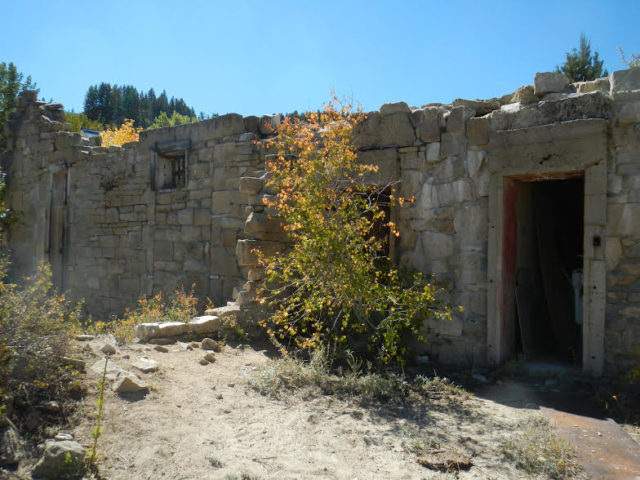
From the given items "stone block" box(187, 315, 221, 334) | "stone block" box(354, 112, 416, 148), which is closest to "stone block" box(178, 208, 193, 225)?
"stone block" box(187, 315, 221, 334)

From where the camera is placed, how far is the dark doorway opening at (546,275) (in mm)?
5152

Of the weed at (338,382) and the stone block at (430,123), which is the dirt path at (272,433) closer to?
the weed at (338,382)

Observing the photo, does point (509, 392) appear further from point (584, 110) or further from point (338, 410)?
point (584, 110)

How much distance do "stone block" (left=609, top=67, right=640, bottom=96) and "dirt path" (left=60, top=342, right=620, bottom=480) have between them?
2.82m

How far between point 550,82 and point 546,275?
2210mm

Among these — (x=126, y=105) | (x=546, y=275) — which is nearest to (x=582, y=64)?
(x=546, y=275)

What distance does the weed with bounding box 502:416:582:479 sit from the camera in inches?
114

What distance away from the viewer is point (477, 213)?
191 inches

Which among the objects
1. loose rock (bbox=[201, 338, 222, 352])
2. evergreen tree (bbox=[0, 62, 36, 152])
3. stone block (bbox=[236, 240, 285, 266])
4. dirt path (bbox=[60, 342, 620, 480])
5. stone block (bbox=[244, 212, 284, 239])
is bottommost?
dirt path (bbox=[60, 342, 620, 480])

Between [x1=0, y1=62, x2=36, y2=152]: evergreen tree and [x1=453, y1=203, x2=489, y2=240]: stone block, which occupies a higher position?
[x1=0, y1=62, x2=36, y2=152]: evergreen tree

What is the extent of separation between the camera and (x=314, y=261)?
465cm

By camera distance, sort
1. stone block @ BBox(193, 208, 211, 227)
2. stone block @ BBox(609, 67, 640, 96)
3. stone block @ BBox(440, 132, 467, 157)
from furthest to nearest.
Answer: stone block @ BBox(193, 208, 211, 227) → stone block @ BBox(440, 132, 467, 157) → stone block @ BBox(609, 67, 640, 96)

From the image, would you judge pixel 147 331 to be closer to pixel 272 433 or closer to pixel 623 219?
pixel 272 433

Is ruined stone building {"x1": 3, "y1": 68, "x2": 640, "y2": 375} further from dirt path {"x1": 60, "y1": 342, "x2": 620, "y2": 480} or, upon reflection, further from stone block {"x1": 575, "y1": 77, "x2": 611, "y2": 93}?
dirt path {"x1": 60, "y1": 342, "x2": 620, "y2": 480}
